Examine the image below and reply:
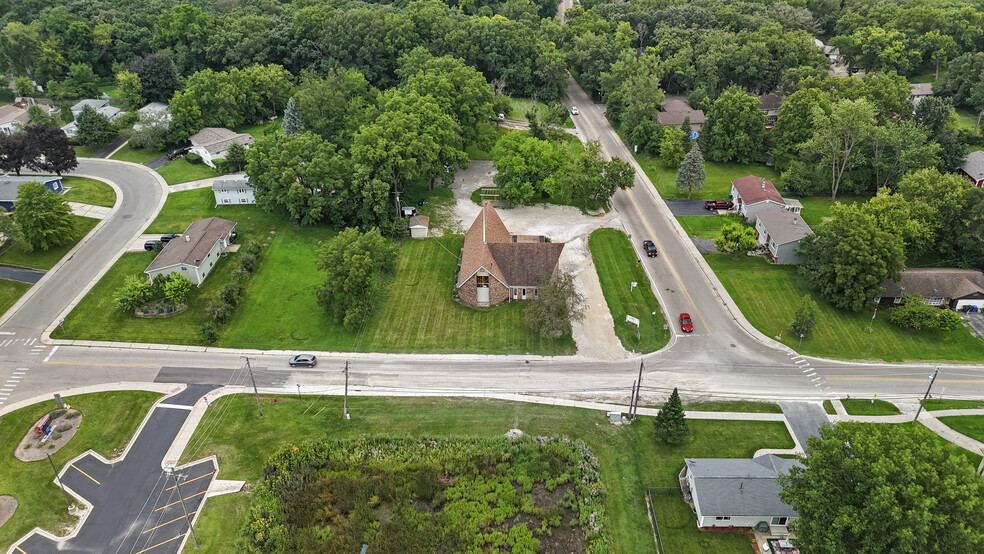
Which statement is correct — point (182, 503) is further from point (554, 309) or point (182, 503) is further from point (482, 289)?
point (554, 309)

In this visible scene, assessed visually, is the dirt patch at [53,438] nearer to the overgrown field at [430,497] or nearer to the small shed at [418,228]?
the overgrown field at [430,497]

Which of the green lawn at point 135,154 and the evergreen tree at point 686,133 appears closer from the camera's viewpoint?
the green lawn at point 135,154

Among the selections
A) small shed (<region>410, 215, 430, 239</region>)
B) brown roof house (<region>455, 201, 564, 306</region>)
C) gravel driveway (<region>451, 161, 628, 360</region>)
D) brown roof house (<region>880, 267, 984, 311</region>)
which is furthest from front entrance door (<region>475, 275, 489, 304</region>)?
brown roof house (<region>880, 267, 984, 311</region>)

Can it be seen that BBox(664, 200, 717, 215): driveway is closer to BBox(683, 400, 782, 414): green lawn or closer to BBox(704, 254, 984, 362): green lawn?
BBox(704, 254, 984, 362): green lawn

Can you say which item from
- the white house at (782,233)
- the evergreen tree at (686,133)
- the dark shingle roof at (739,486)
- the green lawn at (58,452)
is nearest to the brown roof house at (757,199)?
the white house at (782,233)

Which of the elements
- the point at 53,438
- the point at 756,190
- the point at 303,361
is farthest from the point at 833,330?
the point at 53,438
